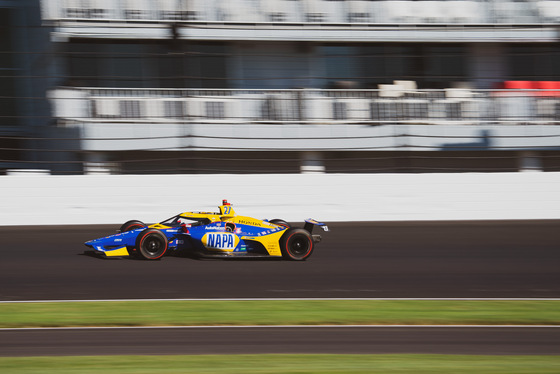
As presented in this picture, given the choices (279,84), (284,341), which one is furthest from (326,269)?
(279,84)

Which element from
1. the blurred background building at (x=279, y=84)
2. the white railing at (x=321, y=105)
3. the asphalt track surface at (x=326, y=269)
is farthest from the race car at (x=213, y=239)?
the white railing at (x=321, y=105)

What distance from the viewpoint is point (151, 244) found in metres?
9.67

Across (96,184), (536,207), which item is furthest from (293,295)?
(536,207)

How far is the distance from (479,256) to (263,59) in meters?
9.41

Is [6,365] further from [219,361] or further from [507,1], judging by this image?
[507,1]

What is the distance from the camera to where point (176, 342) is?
615 cm

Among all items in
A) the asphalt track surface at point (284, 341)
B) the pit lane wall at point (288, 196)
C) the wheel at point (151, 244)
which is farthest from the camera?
the pit lane wall at point (288, 196)

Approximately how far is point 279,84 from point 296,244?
28.5 feet

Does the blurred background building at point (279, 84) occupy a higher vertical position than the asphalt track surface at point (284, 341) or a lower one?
higher

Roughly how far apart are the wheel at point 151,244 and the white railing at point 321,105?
7.03 metres

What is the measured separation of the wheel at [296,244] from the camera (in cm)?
981

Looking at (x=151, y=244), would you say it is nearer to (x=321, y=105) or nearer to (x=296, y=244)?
(x=296, y=244)

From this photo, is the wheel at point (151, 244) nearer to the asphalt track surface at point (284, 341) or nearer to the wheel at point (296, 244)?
the wheel at point (296, 244)

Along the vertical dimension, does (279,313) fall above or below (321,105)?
below
